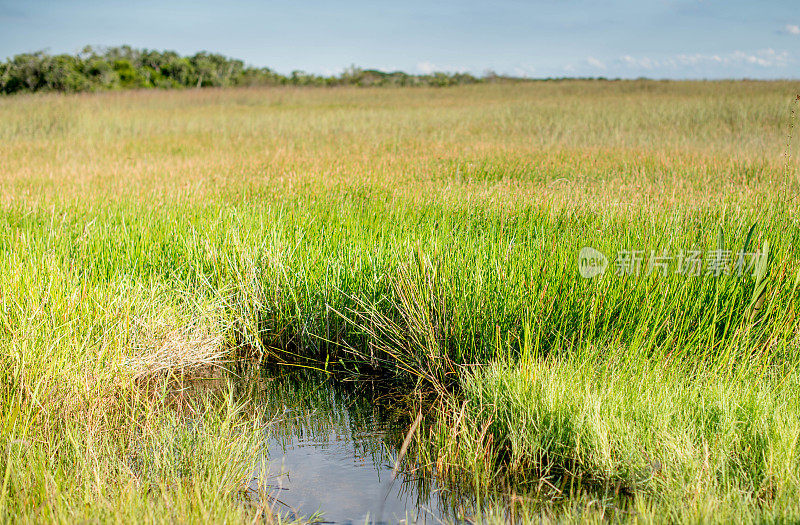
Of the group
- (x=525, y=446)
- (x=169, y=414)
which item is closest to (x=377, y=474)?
(x=525, y=446)

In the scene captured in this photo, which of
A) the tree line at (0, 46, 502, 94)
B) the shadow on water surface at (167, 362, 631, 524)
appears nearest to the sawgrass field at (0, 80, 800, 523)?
the shadow on water surface at (167, 362, 631, 524)

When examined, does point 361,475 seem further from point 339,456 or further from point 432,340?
point 432,340

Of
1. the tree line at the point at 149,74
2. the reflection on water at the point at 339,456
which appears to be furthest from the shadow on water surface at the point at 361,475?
the tree line at the point at 149,74

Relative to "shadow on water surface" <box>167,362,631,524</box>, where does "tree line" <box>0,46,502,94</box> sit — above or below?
above

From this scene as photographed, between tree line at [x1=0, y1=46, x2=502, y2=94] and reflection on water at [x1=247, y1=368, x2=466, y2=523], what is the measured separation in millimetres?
24552

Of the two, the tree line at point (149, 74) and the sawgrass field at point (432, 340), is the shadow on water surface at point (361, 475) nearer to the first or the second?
the sawgrass field at point (432, 340)

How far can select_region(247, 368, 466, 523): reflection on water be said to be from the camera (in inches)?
84.2

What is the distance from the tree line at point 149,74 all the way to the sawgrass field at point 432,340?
21.3 meters

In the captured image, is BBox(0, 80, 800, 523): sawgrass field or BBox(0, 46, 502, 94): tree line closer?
BBox(0, 80, 800, 523): sawgrass field

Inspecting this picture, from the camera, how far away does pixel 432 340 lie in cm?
289

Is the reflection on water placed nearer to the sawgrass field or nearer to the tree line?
the sawgrass field

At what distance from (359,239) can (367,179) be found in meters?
2.00

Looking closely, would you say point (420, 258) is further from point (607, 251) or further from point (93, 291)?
point (93, 291)

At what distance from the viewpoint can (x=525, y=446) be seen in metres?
2.28
